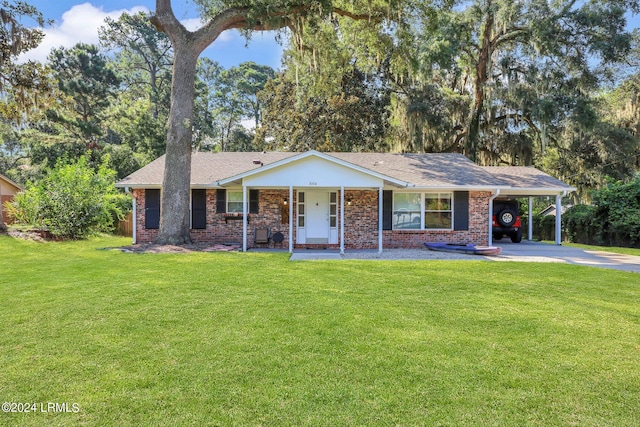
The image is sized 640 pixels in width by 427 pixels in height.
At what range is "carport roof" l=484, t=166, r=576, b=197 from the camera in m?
12.9

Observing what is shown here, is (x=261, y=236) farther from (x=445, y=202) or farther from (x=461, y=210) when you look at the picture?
(x=461, y=210)

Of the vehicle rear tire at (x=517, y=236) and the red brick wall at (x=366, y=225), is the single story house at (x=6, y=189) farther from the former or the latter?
the vehicle rear tire at (x=517, y=236)

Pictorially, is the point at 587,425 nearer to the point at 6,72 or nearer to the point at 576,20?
the point at 576,20

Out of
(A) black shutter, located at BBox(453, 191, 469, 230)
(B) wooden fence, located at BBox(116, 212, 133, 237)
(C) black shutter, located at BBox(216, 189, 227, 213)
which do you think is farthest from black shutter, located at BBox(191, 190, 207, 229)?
(A) black shutter, located at BBox(453, 191, 469, 230)

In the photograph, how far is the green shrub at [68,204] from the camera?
13570 millimetres

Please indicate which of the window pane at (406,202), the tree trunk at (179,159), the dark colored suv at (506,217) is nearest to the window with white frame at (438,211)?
the window pane at (406,202)

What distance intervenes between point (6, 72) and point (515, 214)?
66.3 feet

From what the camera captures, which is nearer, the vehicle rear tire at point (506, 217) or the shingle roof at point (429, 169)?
the shingle roof at point (429, 169)

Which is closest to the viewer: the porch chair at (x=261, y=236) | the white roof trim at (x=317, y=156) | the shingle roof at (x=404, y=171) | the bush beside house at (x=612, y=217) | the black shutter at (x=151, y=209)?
the white roof trim at (x=317, y=156)

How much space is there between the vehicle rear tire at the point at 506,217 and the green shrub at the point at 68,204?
15367 millimetres

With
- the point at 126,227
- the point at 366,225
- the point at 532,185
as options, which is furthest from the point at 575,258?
the point at 126,227

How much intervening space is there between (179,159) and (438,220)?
8910 mm

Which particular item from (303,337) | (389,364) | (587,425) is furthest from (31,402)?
(587,425)

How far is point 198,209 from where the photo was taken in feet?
42.1
